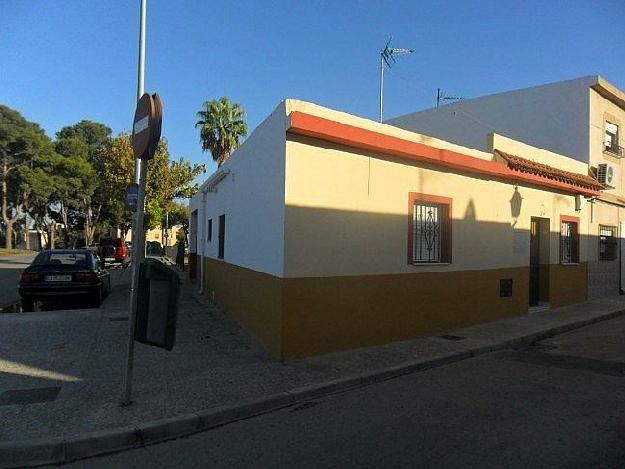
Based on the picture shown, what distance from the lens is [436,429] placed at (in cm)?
477

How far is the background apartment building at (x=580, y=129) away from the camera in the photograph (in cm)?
1507

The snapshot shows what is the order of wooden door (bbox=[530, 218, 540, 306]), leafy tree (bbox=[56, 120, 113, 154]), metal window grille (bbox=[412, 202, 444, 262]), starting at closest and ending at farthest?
metal window grille (bbox=[412, 202, 444, 262]) → wooden door (bbox=[530, 218, 540, 306]) → leafy tree (bbox=[56, 120, 113, 154])

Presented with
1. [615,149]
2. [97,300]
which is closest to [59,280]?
[97,300]

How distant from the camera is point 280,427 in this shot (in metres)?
4.86

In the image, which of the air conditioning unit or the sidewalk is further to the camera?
the air conditioning unit

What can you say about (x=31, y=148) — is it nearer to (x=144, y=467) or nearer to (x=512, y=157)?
(x=512, y=157)

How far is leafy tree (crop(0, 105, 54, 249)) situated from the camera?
46.0 meters

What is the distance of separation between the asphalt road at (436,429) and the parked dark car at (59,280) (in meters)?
7.88

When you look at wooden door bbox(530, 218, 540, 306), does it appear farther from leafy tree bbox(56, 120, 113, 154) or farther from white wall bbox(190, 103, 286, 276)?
leafy tree bbox(56, 120, 113, 154)

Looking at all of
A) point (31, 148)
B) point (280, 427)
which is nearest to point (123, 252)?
point (31, 148)

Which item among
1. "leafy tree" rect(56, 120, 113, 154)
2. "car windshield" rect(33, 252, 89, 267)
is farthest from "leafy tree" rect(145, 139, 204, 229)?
"leafy tree" rect(56, 120, 113, 154)

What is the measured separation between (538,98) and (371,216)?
10361mm

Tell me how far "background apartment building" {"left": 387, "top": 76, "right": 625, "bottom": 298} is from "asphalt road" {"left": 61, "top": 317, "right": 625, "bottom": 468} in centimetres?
955

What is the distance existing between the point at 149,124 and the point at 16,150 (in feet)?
162
